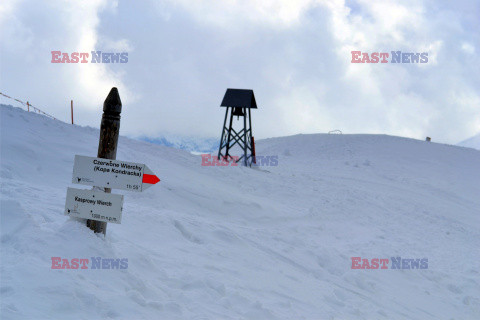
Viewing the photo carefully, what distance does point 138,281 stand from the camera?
545cm

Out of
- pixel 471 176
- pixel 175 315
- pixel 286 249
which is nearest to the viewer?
pixel 175 315

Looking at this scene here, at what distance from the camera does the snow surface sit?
16.6ft

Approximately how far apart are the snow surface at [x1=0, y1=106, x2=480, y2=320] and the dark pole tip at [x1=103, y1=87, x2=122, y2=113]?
1.49m

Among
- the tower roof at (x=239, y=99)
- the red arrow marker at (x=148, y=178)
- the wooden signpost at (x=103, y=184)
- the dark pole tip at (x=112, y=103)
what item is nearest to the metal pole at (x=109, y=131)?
the dark pole tip at (x=112, y=103)

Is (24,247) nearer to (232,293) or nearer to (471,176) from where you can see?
(232,293)

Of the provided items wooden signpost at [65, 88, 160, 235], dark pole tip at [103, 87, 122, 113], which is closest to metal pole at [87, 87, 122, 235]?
dark pole tip at [103, 87, 122, 113]

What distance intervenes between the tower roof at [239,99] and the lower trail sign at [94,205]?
740 inches

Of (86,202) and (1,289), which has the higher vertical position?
(86,202)

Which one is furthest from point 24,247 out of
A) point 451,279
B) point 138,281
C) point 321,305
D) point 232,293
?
point 451,279

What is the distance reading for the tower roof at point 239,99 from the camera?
2417cm

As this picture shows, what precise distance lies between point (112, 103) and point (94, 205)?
129 cm

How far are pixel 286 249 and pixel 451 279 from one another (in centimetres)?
419

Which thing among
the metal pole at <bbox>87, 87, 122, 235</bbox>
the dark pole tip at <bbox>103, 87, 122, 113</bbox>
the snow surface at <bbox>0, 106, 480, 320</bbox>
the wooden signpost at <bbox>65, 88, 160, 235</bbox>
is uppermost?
the dark pole tip at <bbox>103, 87, 122, 113</bbox>

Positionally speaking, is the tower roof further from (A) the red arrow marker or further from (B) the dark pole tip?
(A) the red arrow marker
